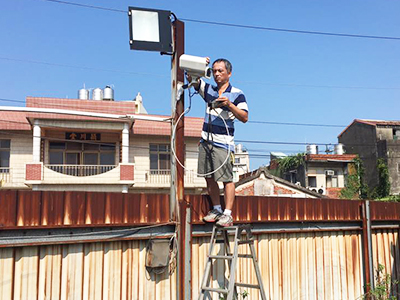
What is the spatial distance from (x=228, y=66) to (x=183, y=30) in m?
0.68

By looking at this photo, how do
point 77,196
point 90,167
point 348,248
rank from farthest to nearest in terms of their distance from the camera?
point 90,167 → point 348,248 → point 77,196

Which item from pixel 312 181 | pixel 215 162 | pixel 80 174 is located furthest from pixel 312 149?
pixel 215 162

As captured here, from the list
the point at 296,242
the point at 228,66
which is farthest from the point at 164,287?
the point at 228,66

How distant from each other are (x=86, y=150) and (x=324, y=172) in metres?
18.2

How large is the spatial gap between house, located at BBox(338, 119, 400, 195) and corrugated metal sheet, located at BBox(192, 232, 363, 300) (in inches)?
1070

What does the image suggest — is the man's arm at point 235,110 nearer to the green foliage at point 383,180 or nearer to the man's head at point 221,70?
the man's head at point 221,70

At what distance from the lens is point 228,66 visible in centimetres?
446

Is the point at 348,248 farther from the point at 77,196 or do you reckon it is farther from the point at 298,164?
the point at 298,164

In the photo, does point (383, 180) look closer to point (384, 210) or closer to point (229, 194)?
point (384, 210)

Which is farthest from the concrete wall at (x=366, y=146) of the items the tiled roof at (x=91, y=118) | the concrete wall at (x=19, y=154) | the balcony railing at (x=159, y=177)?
the concrete wall at (x=19, y=154)

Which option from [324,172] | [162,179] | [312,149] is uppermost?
[312,149]

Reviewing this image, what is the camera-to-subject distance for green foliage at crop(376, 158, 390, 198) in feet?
97.6

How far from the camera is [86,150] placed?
859 inches

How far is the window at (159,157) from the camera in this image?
893 inches
